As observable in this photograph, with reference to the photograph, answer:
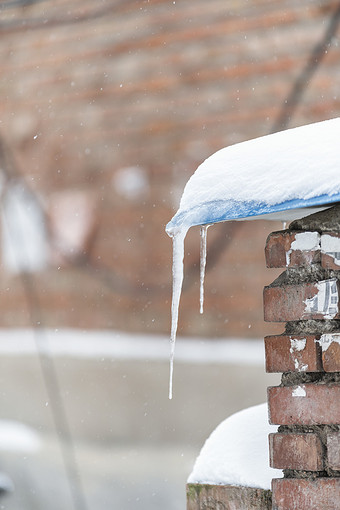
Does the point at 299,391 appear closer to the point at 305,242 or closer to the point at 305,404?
the point at 305,404

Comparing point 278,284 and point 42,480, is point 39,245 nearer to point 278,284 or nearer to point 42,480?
point 42,480

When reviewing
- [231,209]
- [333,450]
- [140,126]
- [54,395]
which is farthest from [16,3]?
[333,450]

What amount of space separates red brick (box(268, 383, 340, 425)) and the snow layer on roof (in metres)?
0.41

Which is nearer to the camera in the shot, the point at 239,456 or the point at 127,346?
the point at 239,456

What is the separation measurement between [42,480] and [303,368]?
3480mm

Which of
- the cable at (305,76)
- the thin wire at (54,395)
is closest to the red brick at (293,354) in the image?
the cable at (305,76)

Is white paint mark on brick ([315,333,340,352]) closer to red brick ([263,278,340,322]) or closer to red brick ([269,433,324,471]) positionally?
red brick ([263,278,340,322])

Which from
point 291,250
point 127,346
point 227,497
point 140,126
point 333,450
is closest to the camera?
point 333,450

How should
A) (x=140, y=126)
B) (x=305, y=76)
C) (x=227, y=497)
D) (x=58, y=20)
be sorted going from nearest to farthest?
(x=227, y=497) → (x=305, y=76) → (x=140, y=126) → (x=58, y=20)

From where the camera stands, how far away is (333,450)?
60.6 inches

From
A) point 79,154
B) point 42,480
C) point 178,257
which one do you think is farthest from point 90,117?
point 178,257

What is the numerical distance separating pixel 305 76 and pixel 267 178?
3106 mm

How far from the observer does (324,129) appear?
1.55 m

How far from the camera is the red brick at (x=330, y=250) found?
1571mm
